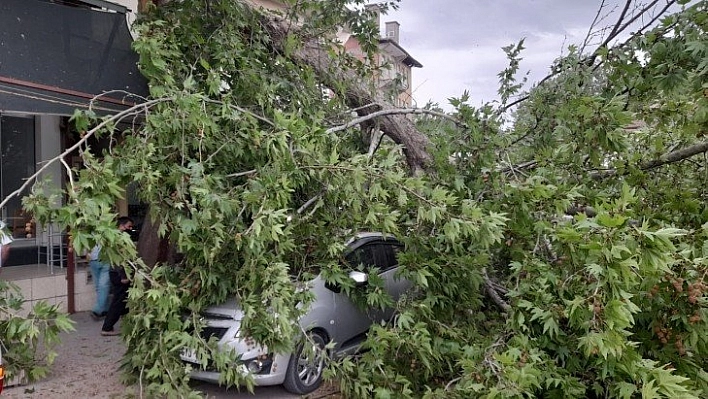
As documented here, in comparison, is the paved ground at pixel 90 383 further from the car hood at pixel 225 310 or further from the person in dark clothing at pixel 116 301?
the car hood at pixel 225 310

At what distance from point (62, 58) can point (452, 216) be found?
194 inches

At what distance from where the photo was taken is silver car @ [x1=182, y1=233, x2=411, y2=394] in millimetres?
5250

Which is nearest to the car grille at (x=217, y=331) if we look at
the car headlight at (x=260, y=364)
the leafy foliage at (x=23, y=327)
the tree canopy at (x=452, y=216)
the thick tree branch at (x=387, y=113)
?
the car headlight at (x=260, y=364)

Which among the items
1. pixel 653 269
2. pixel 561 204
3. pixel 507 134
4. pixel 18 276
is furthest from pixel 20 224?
pixel 653 269

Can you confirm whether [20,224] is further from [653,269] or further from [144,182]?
[653,269]

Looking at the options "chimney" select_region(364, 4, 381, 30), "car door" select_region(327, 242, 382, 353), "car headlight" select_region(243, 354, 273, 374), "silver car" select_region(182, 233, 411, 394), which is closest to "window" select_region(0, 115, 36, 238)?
"silver car" select_region(182, 233, 411, 394)

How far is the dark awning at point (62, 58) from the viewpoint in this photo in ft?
19.3

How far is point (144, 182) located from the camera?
4215 mm

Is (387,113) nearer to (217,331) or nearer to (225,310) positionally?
(225,310)

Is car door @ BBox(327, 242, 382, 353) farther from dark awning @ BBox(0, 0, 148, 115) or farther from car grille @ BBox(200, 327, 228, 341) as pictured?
dark awning @ BBox(0, 0, 148, 115)

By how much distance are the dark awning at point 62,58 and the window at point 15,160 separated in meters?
3.00

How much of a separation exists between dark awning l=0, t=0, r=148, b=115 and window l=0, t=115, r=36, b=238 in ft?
9.85

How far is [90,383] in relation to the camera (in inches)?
229

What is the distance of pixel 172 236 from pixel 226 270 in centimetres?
58
